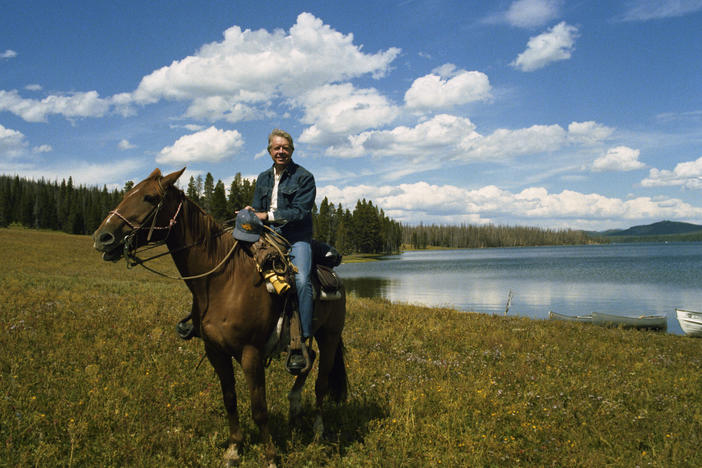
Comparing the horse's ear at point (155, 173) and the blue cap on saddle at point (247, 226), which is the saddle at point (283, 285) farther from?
the horse's ear at point (155, 173)

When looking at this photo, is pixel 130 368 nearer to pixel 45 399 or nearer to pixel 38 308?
pixel 45 399

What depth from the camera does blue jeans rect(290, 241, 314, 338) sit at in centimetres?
487

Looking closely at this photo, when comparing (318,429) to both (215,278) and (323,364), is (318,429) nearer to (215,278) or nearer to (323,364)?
(323,364)

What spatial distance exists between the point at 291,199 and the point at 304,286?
115 centimetres

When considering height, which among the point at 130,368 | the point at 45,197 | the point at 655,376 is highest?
the point at 45,197

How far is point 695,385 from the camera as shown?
8570mm

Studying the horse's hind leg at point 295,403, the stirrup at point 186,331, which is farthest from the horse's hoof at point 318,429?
the stirrup at point 186,331

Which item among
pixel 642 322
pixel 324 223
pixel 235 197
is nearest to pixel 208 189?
pixel 235 197

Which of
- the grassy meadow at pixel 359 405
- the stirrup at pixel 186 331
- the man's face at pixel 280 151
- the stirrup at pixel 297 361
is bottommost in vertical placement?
the grassy meadow at pixel 359 405

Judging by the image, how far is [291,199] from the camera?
5.15 metres

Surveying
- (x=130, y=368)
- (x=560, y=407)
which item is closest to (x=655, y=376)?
(x=560, y=407)

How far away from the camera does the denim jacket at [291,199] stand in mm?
4934

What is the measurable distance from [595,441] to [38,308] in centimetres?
1263

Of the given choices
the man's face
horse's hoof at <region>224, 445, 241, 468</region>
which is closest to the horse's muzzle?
the man's face
